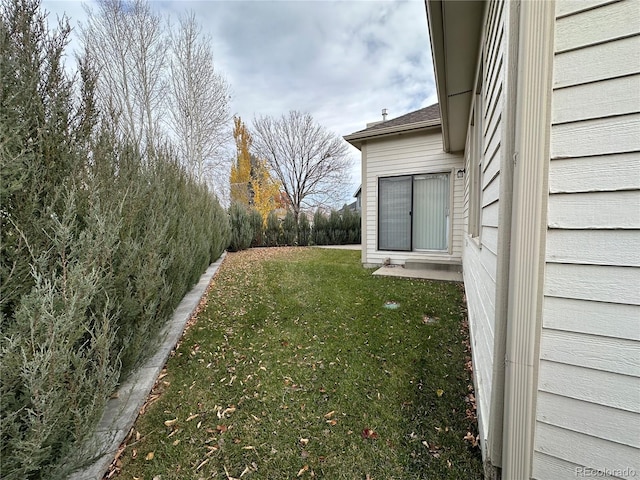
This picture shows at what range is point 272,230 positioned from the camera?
12812mm

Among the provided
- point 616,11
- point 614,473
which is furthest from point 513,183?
point 614,473

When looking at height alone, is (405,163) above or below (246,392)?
above

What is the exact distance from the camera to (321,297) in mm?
4832

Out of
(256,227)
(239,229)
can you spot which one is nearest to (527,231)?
(239,229)

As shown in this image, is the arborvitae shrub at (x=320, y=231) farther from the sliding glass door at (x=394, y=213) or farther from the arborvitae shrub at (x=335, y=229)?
the sliding glass door at (x=394, y=213)

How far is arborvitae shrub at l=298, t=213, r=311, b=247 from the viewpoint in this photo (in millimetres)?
13188

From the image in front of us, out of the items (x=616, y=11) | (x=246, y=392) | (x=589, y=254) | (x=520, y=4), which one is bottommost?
(x=246, y=392)

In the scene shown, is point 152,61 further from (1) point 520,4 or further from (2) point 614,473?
(2) point 614,473

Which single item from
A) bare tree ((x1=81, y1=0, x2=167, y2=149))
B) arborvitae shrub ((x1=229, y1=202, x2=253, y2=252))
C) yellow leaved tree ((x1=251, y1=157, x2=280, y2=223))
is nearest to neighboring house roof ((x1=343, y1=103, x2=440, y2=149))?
arborvitae shrub ((x1=229, y1=202, x2=253, y2=252))

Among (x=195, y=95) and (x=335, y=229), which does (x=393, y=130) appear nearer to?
(x=335, y=229)

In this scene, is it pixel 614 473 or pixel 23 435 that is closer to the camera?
pixel 614 473

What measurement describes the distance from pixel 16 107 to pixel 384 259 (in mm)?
6480

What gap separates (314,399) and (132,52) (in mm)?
15774

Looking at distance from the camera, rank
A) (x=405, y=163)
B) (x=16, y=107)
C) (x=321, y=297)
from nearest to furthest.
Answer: (x=16, y=107), (x=321, y=297), (x=405, y=163)
